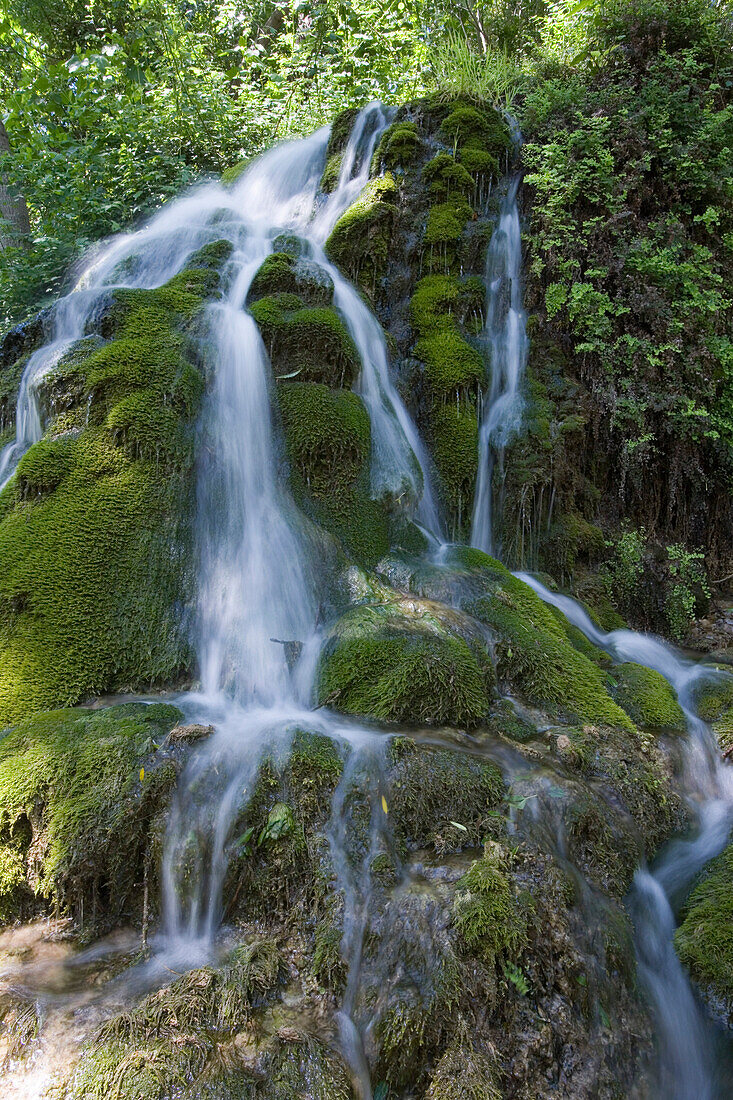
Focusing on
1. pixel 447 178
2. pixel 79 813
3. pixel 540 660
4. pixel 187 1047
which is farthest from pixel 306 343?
pixel 187 1047

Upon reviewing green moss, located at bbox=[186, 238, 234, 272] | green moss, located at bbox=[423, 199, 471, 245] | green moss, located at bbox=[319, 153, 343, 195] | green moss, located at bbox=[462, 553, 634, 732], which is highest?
green moss, located at bbox=[319, 153, 343, 195]

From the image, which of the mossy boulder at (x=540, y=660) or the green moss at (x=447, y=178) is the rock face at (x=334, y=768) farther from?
the green moss at (x=447, y=178)

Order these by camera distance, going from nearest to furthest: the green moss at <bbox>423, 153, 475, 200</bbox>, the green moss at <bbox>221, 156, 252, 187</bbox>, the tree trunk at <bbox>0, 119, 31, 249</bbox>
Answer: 1. the green moss at <bbox>423, 153, 475, 200</bbox>
2. the green moss at <bbox>221, 156, 252, 187</bbox>
3. the tree trunk at <bbox>0, 119, 31, 249</bbox>

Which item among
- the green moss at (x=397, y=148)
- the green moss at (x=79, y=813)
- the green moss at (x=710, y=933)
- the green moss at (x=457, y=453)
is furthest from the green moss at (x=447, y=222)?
the green moss at (x=710, y=933)

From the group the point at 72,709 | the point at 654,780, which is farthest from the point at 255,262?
the point at 654,780

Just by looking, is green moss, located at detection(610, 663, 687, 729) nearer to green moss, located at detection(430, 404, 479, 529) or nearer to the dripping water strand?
Result: the dripping water strand

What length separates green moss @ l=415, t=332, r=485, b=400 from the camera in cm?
647

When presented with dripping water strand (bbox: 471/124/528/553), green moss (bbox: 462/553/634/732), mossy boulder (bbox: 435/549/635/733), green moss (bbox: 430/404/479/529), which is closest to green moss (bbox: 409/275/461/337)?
dripping water strand (bbox: 471/124/528/553)

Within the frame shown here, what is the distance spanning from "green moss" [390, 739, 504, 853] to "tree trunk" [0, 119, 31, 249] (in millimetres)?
9524

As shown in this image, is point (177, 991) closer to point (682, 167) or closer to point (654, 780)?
point (654, 780)

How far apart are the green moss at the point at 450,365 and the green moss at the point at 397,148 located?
2664mm

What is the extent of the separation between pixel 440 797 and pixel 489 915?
631mm

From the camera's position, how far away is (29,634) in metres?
3.98

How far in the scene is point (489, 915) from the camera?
2645mm
